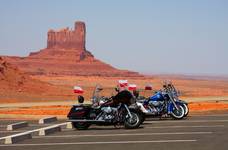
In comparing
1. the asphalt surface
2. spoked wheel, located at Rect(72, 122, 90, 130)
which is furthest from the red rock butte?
the asphalt surface

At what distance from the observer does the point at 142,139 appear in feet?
44.3

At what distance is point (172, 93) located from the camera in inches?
795

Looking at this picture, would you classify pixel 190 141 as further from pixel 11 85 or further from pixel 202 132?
pixel 11 85

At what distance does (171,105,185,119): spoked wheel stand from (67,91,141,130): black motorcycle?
3374 millimetres

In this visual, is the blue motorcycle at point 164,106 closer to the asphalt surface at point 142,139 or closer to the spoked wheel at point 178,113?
the spoked wheel at point 178,113

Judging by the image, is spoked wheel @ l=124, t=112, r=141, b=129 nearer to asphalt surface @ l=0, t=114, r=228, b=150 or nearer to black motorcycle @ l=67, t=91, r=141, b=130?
black motorcycle @ l=67, t=91, r=141, b=130

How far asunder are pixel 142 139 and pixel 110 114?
3.42 meters

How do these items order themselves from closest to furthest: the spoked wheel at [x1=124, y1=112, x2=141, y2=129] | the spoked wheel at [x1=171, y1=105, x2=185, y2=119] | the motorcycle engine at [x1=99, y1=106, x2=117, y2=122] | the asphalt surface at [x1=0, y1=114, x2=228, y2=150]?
1. the asphalt surface at [x1=0, y1=114, x2=228, y2=150]
2. the spoked wheel at [x1=124, y1=112, x2=141, y2=129]
3. the motorcycle engine at [x1=99, y1=106, x2=117, y2=122]
4. the spoked wheel at [x1=171, y1=105, x2=185, y2=119]

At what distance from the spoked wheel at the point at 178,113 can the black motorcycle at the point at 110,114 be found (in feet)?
11.1

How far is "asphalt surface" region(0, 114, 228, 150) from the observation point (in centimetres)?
1213

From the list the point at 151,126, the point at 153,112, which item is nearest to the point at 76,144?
the point at 151,126

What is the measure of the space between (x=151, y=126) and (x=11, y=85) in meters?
49.8

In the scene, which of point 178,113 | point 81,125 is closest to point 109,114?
point 81,125

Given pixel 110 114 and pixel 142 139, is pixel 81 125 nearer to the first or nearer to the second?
pixel 110 114
